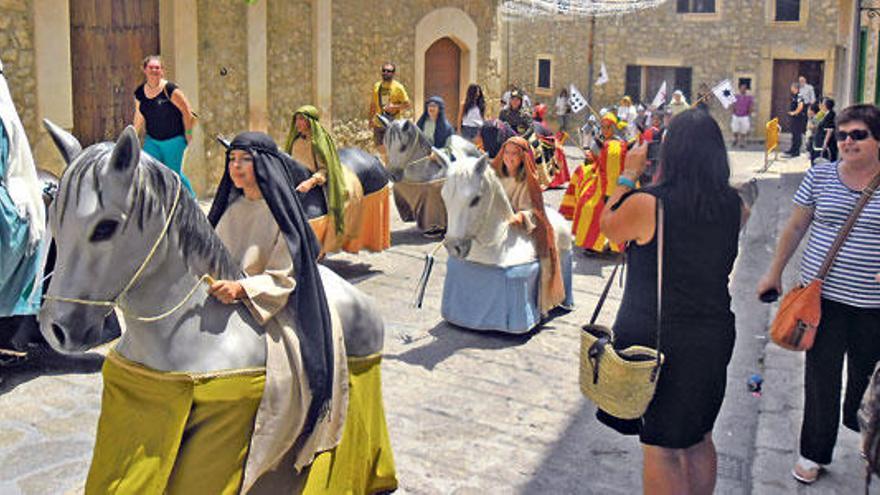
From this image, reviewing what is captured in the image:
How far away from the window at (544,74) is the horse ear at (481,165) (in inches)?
1136

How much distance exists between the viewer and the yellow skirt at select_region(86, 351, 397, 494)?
3.69 meters

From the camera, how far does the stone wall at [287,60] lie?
1528 centimetres

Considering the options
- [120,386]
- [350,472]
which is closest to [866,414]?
[350,472]

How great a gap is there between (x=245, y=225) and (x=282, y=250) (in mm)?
256

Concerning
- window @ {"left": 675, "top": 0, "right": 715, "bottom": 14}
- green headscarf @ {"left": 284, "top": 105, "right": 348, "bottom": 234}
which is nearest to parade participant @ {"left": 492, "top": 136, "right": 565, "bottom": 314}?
green headscarf @ {"left": 284, "top": 105, "right": 348, "bottom": 234}

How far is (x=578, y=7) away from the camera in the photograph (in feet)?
101

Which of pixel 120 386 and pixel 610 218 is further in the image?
pixel 610 218

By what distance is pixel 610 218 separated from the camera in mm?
4254

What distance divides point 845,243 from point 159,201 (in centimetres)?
316

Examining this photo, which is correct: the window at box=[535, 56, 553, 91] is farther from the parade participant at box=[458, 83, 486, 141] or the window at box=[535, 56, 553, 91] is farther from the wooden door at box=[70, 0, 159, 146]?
the wooden door at box=[70, 0, 159, 146]

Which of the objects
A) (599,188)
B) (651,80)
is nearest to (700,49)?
(651,80)

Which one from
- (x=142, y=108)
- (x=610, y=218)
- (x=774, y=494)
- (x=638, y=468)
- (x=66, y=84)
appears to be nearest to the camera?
(x=610, y=218)

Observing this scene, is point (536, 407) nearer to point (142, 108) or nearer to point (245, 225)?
point (245, 225)

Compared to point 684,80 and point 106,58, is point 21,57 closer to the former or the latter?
point 106,58
